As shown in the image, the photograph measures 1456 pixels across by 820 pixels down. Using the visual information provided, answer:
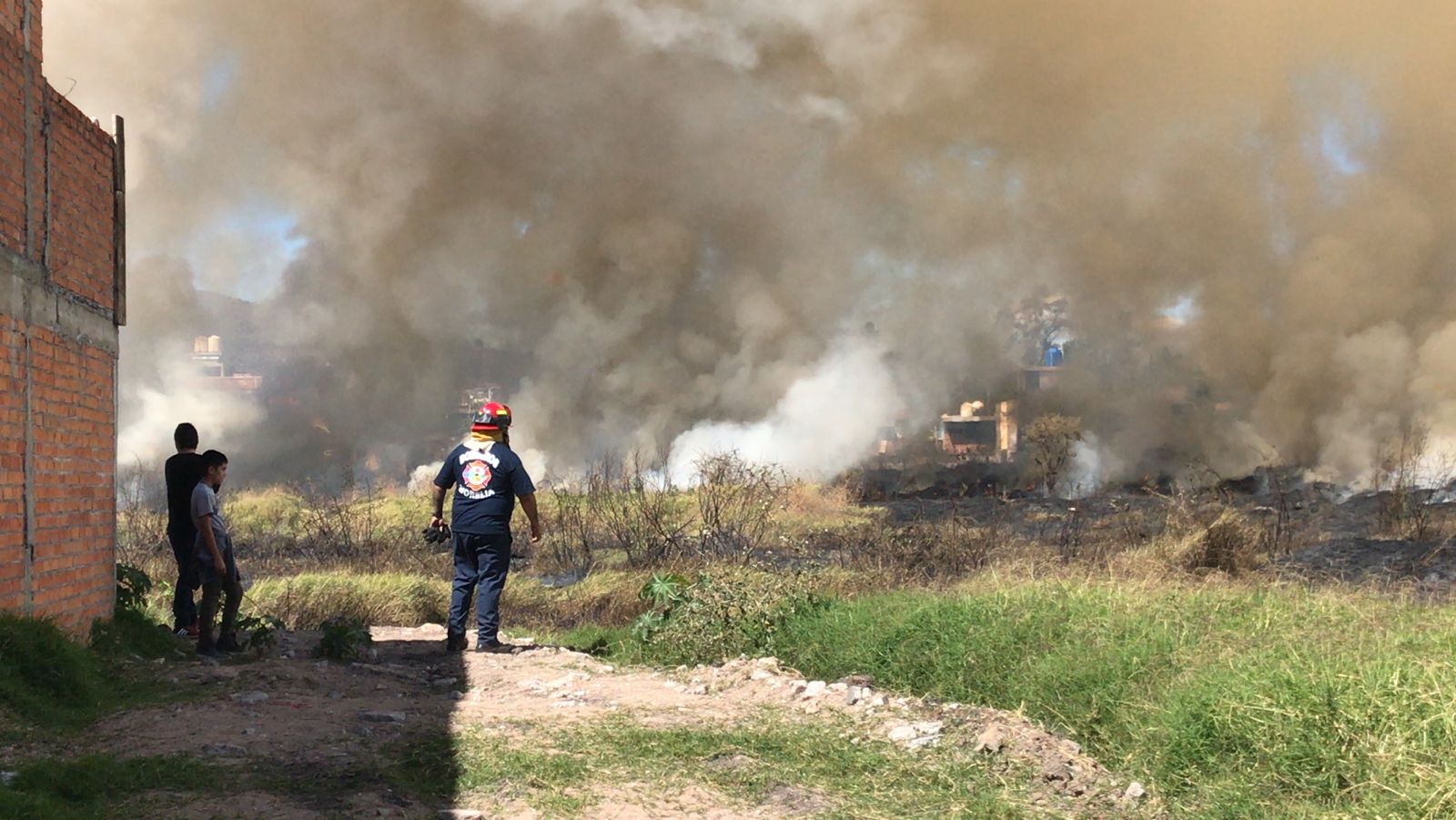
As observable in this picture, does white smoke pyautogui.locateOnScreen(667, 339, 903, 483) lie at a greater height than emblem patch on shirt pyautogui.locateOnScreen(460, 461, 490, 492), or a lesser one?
greater

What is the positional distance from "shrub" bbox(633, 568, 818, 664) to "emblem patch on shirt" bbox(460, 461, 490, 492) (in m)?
1.27

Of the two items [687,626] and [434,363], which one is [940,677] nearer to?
[687,626]

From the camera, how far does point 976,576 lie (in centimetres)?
905

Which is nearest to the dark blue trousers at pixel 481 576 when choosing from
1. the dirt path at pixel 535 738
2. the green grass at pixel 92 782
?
the dirt path at pixel 535 738

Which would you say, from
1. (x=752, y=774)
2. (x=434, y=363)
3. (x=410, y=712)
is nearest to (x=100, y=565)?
(x=410, y=712)

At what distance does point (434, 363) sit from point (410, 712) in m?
24.1

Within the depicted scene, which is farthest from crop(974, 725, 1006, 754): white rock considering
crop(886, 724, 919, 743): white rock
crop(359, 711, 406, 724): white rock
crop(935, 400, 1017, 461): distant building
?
crop(935, 400, 1017, 461): distant building

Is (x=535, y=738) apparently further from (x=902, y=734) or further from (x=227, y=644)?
(x=227, y=644)

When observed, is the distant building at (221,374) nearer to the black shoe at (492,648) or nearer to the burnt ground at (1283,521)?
the burnt ground at (1283,521)

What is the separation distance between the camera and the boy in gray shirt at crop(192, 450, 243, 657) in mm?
6617

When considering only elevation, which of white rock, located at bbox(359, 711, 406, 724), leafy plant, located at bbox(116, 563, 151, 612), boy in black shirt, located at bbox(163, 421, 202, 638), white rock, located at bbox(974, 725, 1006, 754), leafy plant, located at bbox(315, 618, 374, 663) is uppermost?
boy in black shirt, located at bbox(163, 421, 202, 638)

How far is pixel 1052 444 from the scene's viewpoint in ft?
82.1

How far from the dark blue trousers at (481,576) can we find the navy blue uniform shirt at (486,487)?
7 centimetres

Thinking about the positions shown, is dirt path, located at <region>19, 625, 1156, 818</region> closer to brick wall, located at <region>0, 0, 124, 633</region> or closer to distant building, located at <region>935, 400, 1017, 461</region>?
brick wall, located at <region>0, 0, 124, 633</region>
